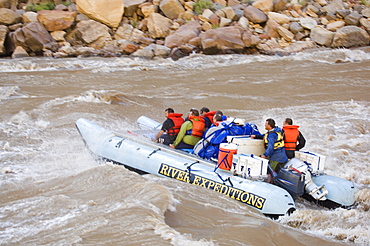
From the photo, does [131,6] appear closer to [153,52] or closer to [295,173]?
[153,52]

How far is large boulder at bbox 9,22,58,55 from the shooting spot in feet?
56.4

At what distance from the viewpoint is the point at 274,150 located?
6.33 m

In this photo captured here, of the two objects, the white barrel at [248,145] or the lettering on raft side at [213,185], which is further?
the white barrel at [248,145]

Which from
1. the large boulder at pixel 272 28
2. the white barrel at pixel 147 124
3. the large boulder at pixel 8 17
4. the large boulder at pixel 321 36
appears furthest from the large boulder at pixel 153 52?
the white barrel at pixel 147 124

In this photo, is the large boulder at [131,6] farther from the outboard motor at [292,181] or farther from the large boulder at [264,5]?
the outboard motor at [292,181]

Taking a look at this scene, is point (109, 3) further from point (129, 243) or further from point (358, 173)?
point (129, 243)

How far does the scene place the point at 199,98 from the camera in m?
12.1

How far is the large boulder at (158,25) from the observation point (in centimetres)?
1888

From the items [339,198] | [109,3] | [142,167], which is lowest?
[142,167]

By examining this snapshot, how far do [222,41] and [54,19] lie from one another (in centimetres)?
690

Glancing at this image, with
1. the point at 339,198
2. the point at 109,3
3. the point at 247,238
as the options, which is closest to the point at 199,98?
the point at 339,198

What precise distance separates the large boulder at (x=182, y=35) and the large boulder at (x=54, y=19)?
4.19 meters

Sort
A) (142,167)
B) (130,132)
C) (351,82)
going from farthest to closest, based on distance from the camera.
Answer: (351,82) → (130,132) → (142,167)

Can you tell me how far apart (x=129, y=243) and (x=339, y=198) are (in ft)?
10.1
